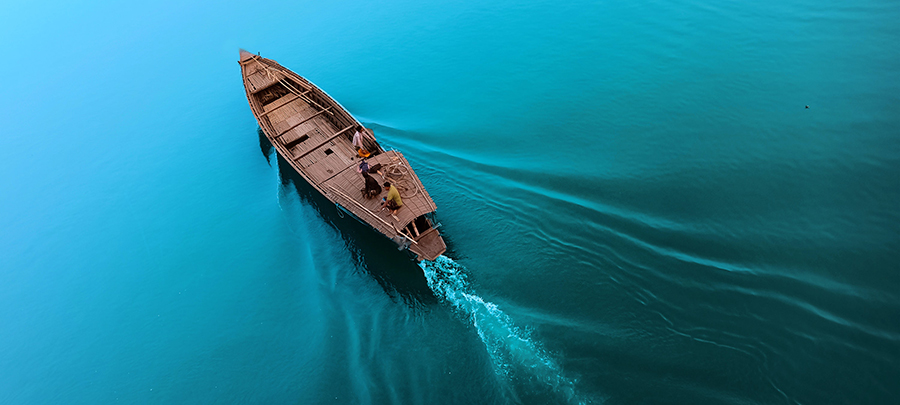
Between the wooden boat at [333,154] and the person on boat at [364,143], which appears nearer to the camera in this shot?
the wooden boat at [333,154]

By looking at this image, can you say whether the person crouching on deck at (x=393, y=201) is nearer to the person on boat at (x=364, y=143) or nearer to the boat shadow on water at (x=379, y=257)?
the boat shadow on water at (x=379, y=257)

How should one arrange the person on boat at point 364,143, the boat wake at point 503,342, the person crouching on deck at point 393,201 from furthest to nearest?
the person on boat at point 364,143, the person crouching on deck at point 393,201, the boat wake at point 503,342

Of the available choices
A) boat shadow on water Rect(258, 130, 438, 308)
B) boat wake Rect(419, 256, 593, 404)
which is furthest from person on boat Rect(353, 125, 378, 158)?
boat wake Rect(419, 256, 593, 404)

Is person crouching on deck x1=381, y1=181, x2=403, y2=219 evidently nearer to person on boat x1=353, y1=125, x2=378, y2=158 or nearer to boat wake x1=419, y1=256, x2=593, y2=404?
boat wake x1=419, y1=256, x2=593, y2=404

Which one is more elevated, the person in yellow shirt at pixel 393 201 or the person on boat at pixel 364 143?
the person on boat at pixel 364 143

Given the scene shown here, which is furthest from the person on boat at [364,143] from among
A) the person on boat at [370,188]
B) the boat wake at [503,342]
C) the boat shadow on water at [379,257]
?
the boat wake at [503,342]

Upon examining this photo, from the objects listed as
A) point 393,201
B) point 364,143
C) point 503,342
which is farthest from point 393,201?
point 503,342

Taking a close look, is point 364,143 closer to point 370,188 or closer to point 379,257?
point 370,188

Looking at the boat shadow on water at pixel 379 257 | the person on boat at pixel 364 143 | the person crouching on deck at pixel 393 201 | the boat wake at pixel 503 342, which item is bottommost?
the boat wake at pixel 503 342
